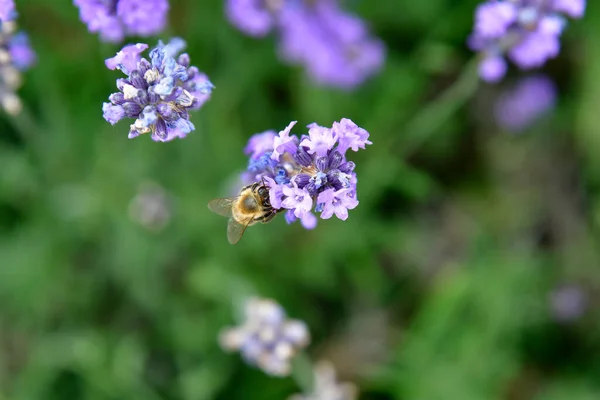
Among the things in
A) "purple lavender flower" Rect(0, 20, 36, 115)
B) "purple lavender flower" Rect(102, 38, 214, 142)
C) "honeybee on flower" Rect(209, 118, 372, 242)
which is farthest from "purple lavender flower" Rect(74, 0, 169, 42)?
"honeybee on flower" Rect(209, 118, 372, 242)

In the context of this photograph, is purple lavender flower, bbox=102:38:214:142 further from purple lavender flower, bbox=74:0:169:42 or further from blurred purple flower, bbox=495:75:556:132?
blurred purple flower, bbox=495:75:556:132

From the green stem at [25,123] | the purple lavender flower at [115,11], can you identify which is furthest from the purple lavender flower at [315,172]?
the green stem at [25,123]

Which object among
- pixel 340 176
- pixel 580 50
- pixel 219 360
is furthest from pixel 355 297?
pixel 340 176

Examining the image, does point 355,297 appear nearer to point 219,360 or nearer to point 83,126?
point 219,360

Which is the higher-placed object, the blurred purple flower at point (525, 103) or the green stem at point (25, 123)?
the blurred purple flower at point (525, 103)

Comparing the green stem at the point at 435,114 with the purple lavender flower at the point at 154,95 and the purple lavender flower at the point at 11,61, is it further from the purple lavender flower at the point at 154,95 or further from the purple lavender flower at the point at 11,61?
the purple lavender flower at the point at 11,61
